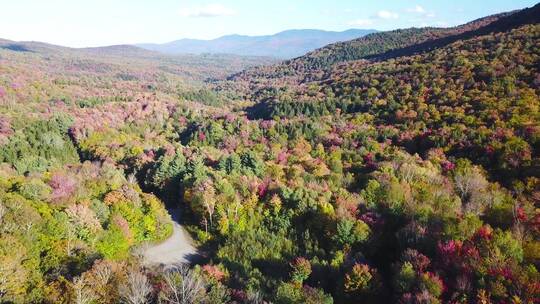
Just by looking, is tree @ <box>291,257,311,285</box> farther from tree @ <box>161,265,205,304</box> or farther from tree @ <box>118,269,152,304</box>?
tree @ <box>118,269,152,304</box>

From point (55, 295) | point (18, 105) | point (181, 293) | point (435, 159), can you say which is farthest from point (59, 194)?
point (18, 105)

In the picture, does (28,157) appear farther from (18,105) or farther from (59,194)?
(18,105)

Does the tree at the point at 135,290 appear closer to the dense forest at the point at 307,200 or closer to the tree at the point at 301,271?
the dense forest at the point at 307,200

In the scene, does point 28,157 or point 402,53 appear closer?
point 28,157

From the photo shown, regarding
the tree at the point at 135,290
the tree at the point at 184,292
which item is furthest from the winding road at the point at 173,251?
the tree at the point at 184,292

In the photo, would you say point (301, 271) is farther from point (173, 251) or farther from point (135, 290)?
point (173, 251)

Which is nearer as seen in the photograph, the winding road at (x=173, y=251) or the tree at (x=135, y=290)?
the tree at (x=135, y=290)
